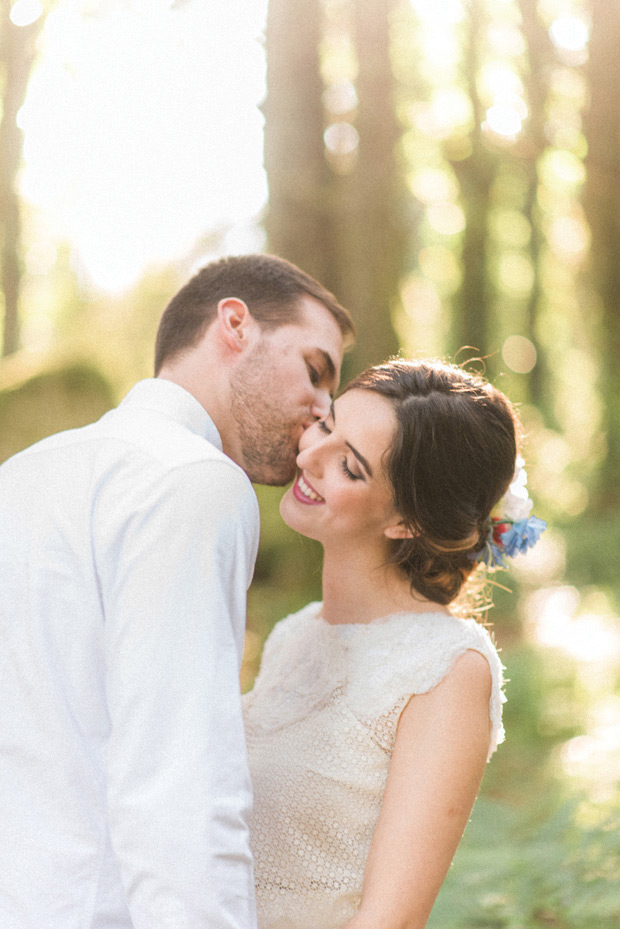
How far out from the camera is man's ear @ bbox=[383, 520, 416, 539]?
2.21m

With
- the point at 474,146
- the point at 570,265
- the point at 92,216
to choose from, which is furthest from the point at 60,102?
the point at 570,265

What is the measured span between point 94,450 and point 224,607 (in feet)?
1.31

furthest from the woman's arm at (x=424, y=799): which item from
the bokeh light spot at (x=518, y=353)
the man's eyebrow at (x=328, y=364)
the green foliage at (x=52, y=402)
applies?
the bokeh light spot at (x=518, y=353)

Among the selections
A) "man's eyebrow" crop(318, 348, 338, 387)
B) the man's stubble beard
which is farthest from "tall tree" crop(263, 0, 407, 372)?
the man's stubble beard

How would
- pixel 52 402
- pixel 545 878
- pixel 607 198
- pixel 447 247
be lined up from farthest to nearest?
pixel 447 247 < pixel 607 198 < pixel 52 402 < pixel 545 878

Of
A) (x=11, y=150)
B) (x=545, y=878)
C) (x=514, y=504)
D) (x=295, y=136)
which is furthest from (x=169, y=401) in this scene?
(x=11, y=150)

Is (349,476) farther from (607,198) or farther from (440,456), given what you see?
(607,198)

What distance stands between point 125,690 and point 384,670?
2.85 ft

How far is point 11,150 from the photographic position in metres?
8.11

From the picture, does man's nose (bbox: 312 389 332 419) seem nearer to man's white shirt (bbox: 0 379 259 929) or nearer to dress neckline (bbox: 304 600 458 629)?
dress neckline (bbox: 304 600 458 629)

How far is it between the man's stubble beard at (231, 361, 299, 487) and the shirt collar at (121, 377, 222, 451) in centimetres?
35

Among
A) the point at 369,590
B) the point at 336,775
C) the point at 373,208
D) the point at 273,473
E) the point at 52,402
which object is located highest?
the point at 373,208

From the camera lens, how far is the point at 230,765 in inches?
51.1

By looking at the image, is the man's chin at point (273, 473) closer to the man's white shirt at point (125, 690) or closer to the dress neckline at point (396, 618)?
the dress neckline at point (396, 618)
